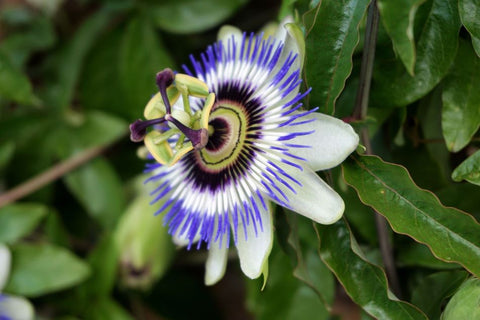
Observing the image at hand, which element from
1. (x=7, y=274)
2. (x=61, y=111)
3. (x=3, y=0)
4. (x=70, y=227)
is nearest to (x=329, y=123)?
(x=7, y=274)

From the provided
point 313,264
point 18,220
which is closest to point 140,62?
point 18,220

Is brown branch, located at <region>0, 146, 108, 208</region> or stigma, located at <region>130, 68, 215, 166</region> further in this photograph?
brown branch, located at <region>0, 146, 108, 208</region>

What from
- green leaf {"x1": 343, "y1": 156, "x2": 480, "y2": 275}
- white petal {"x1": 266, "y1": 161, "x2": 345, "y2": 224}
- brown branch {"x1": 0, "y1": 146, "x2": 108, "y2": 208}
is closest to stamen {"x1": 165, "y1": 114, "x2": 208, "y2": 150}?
white petal {"x1": 266, "y1": 161, "x2": 345, "y2": 224}

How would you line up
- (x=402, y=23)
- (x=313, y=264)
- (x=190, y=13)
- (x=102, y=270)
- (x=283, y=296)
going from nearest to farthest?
1. (x=402, y=23)
2. (x=313, y=264)
3. (x=283, y=296)
4. (x=102, y=270)
5. (x=190, y=13)

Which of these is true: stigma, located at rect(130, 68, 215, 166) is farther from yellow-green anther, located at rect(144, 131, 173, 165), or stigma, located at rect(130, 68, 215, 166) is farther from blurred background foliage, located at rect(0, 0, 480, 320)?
blurred background foliage, located at rect(0, 0, 480, 320)

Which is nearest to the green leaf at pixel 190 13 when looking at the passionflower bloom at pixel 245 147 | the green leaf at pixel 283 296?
the passionflower bloom at pixel 245 147

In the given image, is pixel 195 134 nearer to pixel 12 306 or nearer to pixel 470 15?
pixel 470 15

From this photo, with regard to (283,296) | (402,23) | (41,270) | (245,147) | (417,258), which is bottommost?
(283,296)
